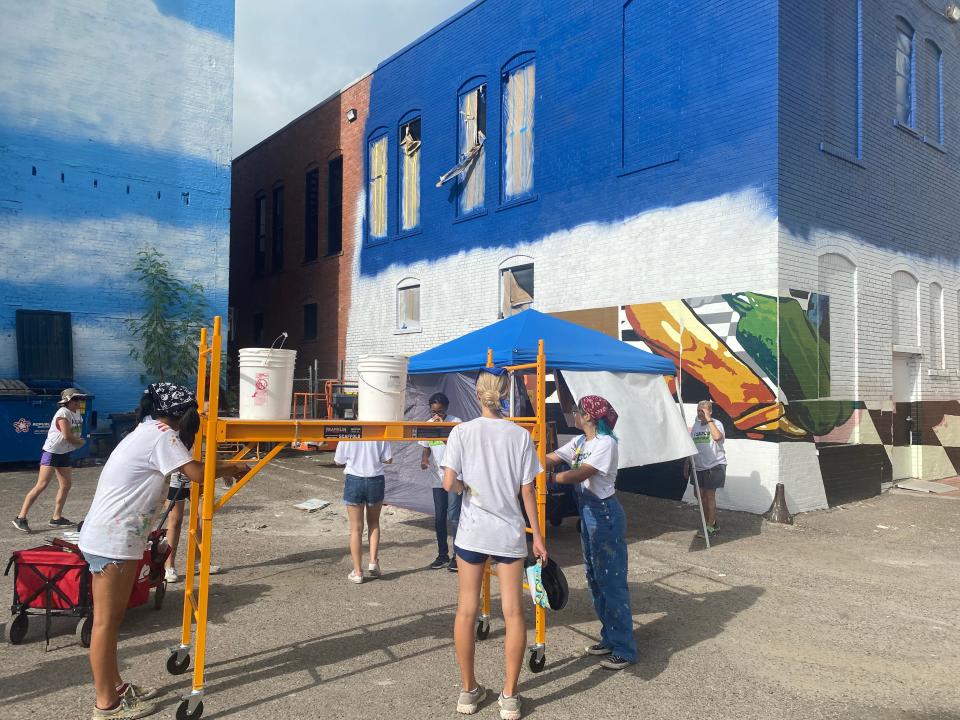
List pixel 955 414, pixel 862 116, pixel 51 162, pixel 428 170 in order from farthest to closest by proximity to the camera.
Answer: pixel 428 170 → pixel 51 162 → pixel 955 414 → pixel 862 116

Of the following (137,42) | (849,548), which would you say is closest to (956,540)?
→ (849,548)

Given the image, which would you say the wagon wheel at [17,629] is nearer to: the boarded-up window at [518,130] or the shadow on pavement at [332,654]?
the shadow on pavement at [332,654]

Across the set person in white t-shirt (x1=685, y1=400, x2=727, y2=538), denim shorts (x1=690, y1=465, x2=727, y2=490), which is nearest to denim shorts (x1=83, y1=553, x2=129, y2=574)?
person in white t-shirt (x1=685, y1=400, x2=727, y2=538)

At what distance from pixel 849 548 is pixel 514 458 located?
661 centimetres

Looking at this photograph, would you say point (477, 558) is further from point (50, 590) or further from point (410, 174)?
point (410, 174)

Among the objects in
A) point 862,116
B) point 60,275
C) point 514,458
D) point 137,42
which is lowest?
point 514,458

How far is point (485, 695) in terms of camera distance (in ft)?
→ 14.5

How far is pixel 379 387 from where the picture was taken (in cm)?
477

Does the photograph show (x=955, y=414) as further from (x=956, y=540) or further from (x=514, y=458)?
(x=514, y=458)

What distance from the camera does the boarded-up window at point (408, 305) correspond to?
60.8ft

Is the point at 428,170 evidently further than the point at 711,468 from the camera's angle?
Yes

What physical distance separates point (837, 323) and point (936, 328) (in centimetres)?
424

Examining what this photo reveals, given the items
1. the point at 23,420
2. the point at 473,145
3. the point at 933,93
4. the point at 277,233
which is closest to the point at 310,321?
the point at 277,233

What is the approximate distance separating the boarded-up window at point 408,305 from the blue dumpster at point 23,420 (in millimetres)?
7511
